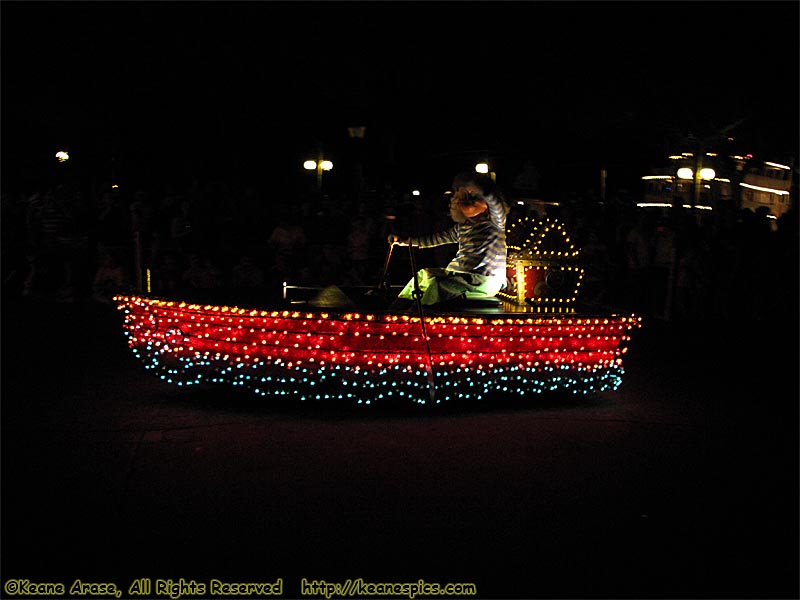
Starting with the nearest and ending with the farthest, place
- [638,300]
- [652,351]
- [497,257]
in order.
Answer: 1. [497,257]
2. [652,351]
3. [638,300]

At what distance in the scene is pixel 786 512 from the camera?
514cm

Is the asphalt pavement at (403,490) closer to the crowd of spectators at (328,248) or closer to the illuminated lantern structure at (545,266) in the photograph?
the illuminated lantern structure at (545,266)

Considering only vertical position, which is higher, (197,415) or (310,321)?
(310,321)

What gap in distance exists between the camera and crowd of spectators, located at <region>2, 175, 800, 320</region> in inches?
520

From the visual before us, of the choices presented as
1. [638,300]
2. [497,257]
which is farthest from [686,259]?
[497,257]

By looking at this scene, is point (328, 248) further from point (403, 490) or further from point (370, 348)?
point (403, 490)

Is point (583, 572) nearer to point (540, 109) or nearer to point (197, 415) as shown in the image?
point (197, 415)

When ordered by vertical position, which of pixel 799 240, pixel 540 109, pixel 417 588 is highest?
pixel 540 109

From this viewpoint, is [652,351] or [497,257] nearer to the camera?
[497,257]

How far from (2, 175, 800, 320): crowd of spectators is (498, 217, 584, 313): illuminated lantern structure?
484cm

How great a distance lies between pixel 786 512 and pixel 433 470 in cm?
208

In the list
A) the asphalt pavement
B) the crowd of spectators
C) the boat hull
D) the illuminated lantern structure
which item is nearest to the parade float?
the boat hull

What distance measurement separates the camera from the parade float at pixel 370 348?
6832 mm

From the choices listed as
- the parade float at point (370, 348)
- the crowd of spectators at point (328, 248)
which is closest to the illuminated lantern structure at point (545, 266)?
the parade float at point (370, 348)
